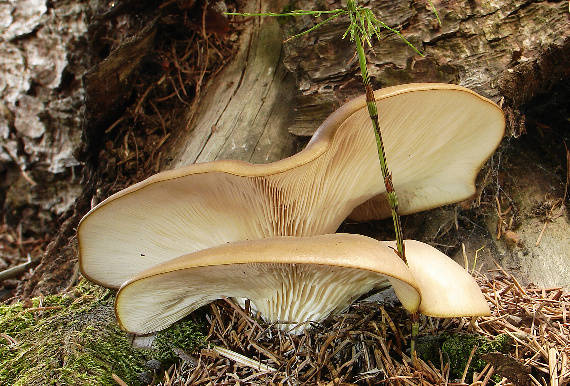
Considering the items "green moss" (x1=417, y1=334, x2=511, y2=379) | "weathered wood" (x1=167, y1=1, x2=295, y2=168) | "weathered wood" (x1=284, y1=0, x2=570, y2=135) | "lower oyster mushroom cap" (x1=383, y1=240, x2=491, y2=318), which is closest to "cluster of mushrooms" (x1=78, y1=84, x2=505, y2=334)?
"lower oyster mushroom cap" (x1=383, y1=240, x2=491, y2=318)

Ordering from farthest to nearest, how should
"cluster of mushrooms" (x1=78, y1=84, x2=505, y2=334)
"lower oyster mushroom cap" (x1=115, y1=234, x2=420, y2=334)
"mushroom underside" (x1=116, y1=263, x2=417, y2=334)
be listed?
1. "mushroom underside" (x1=116, y1=263, x2=417, y2=334)
2. "cluster of mushrooms" (x1=78, y1=84, x2=505, y2=334)
3. "lower oyster mushroom cap" (x1=115, y1=234, x2=420, y2=334)

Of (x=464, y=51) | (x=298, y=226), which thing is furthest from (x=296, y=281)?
(x=464, y=51)

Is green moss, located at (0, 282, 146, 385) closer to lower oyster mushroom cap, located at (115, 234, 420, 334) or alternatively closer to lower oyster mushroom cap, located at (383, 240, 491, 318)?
lower oyster mushroom cap, located at (115, 234, 420, 334)

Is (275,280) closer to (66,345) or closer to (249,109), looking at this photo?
(66,345)

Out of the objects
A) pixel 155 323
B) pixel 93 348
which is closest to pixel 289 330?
pixel 155 323

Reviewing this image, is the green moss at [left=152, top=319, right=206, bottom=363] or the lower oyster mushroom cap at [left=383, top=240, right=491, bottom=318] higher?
the lower oyster mushroom cap at [left=383, top=240, right=491, bottom=318]

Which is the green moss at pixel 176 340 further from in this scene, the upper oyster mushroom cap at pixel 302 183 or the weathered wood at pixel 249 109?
the weathered wood at pixel 249 109
